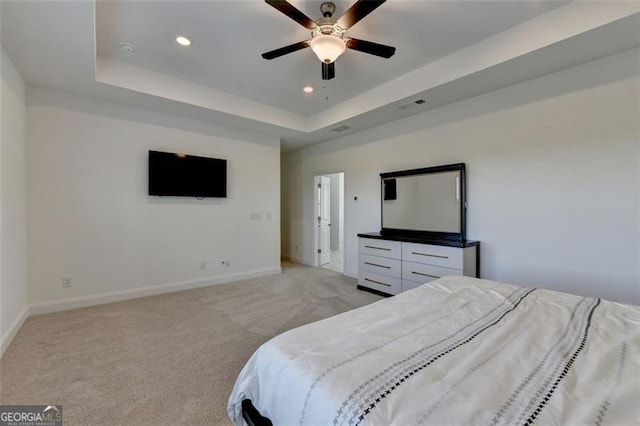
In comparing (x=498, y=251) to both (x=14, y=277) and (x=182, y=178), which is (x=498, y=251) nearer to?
(x=182, y=178)

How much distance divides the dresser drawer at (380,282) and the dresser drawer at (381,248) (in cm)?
31

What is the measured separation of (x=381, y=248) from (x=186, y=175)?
3119 mm

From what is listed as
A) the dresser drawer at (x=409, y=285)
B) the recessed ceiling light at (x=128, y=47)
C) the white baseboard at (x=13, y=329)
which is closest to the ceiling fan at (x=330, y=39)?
the recessed ceiling light at (x=128, y=47)

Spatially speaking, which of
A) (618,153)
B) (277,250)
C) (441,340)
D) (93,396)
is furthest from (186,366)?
(618,153)

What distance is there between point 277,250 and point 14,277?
342 centimetres

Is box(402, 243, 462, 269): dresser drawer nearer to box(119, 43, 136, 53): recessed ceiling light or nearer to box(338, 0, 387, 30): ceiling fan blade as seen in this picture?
box(338, 0, 387, 30): ceiling fan blade

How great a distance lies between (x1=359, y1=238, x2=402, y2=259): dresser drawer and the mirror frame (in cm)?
25

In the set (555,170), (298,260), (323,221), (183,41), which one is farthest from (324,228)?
(183,41)

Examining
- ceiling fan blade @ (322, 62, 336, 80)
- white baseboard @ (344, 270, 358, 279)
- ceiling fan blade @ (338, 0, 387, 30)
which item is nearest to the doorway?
white baseboard @ (344, 270, 358, 279)

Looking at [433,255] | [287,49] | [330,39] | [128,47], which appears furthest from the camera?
[433,255]

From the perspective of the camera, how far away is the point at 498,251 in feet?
10.9

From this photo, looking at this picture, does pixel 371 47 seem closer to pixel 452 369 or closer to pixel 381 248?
pixel 452 369

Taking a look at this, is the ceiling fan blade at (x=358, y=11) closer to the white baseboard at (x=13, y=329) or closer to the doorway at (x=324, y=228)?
the doorway at (x=324, y=228)

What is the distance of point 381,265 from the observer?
4.04 metres
